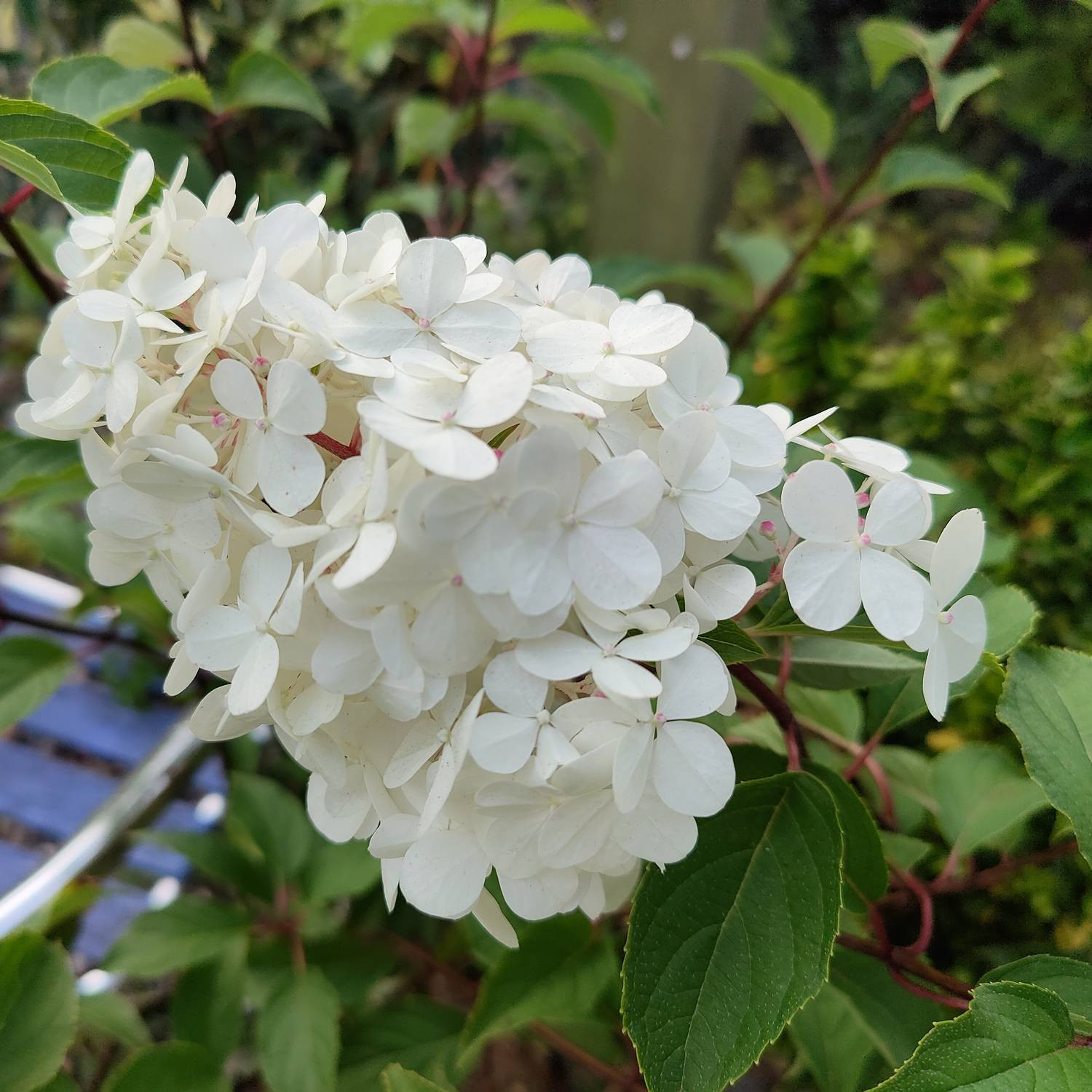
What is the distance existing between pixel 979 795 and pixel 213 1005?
0.66 meters

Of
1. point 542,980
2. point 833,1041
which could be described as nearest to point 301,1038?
point 542,980

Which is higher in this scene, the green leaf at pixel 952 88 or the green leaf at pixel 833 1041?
the green leaf at pixel 952 88

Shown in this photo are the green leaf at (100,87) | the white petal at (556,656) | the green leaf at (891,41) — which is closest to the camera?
the white petal at (556,656)

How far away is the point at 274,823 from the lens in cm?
80

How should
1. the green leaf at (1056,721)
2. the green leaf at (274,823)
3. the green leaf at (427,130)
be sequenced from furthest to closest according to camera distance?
the green leaf at (427,130) < the green leaf at (274,823) < the green leaf at (1056,721)

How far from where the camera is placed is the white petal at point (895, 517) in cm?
34

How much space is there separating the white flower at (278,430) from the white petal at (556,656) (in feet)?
0.35

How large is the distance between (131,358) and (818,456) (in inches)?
15.7

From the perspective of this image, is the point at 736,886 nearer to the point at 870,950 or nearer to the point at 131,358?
the point at 870,950

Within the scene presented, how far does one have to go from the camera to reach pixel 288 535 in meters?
0.31

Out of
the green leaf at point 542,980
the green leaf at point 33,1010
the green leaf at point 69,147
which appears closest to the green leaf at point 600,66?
the green leaf at point 69,147

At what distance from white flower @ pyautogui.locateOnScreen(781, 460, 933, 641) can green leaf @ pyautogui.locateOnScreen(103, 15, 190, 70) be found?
715 mm

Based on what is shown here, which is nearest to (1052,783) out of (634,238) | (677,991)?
(677,991)

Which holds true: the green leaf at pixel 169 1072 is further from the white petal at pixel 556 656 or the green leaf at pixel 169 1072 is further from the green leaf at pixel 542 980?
the white petal at pixel 556 656
